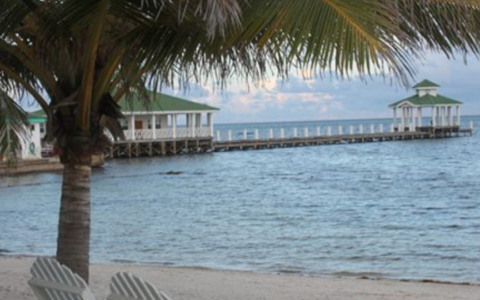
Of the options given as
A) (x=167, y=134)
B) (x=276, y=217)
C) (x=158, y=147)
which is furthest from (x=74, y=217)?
(x=167, y=134)

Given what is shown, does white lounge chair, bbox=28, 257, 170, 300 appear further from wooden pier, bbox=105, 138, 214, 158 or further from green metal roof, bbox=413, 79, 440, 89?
green metal roof, bbox=413, 79, 440, 89

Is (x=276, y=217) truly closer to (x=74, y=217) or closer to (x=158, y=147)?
(x=74, y=217)

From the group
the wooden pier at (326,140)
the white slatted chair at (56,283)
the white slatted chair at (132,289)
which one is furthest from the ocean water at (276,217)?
the wooden pier at (326,140)

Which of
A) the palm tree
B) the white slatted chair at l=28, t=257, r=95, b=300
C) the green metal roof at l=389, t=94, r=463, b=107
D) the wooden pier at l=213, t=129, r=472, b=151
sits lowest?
the wooden pier at l=213, t=129, r=472, b=151

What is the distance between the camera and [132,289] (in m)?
4.46

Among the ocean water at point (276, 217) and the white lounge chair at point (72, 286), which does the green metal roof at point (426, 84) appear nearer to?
the ocean water at point (276, 217)

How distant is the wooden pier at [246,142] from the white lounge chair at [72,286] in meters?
38.2

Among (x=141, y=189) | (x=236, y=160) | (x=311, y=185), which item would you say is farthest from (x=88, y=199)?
(x=236, y=160)

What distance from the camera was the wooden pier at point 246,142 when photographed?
→ 190ft

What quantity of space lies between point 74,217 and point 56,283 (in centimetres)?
171

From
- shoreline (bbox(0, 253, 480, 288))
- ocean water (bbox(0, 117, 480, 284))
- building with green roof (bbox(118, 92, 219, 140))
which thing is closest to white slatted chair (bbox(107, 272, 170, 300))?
shoreline (bbox(0, 253, 480, 288))

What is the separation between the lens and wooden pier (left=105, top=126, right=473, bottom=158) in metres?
58.0

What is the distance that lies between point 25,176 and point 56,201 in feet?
40.1

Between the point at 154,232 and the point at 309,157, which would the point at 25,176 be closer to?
the point at 154,232
